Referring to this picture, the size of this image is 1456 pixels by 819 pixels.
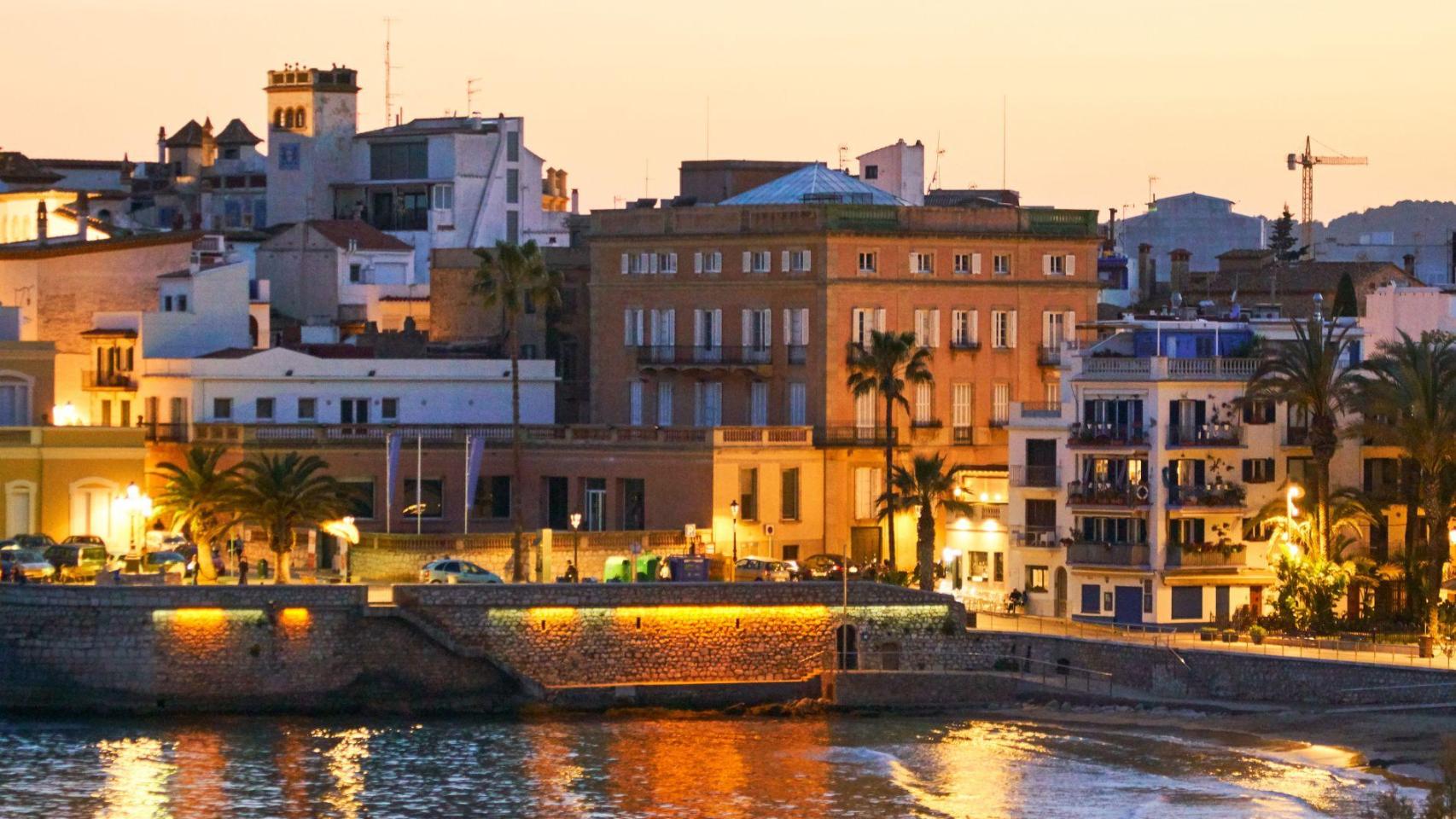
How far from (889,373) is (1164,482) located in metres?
9.39

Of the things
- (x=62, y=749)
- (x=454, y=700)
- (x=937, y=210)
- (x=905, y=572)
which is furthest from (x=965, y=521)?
(x=62, y=749)

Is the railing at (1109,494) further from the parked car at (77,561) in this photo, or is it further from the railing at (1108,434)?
the parked car at (77,561)

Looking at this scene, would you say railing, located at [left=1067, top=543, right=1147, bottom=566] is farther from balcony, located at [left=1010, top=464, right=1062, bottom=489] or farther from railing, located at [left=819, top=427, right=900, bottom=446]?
railing, located at [left=819, top=427, right=900, bottom=446]

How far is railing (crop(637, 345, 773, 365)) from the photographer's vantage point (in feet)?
348

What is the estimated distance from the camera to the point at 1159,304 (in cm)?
12925

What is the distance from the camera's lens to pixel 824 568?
97.9 meters

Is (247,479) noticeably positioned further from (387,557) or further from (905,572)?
(905,572)

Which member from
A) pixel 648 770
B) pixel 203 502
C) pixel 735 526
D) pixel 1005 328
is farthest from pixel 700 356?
pixel 648 770

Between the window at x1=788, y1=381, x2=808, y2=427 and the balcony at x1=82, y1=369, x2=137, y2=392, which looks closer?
the window at x1=788, y1=381, x2=808, y2=427

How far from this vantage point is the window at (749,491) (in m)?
101

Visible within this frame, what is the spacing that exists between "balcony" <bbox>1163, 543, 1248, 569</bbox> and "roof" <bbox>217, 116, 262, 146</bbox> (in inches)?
2863

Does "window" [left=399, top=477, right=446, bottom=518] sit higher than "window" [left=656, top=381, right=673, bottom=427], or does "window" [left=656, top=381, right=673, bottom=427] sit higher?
"window" [left=656, top=381, right=673, bottom=427]

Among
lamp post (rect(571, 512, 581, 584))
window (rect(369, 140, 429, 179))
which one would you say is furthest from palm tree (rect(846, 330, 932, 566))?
window (rect(369, 140, 429, 179))

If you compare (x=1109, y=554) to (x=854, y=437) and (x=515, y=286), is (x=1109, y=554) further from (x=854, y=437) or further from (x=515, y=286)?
(x=515, y=286)
